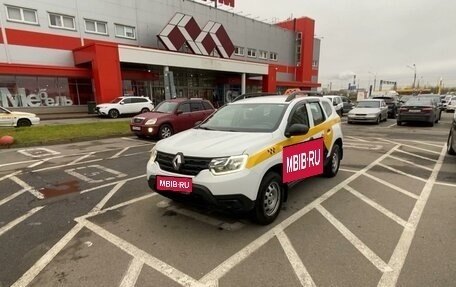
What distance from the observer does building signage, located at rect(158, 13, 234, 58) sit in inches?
1135

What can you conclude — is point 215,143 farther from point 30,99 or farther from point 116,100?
point 30,99

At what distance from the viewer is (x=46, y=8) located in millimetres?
22469

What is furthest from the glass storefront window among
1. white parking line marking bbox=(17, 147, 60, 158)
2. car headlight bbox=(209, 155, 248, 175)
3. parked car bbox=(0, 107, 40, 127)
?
car headlight bbox=(209, 155, 248, 175)

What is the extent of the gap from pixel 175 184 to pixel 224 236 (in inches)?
36.5

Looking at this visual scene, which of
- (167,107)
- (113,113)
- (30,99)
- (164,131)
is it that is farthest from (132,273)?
(30,99)

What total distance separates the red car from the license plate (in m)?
7.90

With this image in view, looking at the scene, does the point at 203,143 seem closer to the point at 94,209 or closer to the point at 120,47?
the point at 94,209

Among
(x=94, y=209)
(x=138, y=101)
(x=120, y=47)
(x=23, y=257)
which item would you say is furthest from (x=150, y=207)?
(x=120, y=47)

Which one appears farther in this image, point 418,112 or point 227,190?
point 418,112

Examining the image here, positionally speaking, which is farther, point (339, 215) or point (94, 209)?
point (94, 209)

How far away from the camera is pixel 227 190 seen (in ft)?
11.5

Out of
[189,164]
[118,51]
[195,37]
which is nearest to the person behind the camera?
[189,164]

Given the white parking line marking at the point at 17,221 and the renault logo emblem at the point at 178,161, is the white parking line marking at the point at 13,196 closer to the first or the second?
the white parking line marking at the point at 17,221

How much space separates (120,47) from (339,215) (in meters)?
22.2
